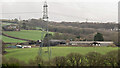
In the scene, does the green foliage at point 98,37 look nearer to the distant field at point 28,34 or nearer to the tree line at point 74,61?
the tree line at point 74,61

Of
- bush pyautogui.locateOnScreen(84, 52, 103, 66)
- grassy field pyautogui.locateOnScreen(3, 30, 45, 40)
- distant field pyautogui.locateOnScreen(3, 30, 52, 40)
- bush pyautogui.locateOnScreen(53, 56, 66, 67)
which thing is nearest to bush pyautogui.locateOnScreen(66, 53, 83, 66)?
bush pyautogui.locateOnScreen(53, 56, 66, 67)

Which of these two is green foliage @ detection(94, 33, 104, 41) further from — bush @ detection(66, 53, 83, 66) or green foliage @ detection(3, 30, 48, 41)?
Result: green foliage @ detection(3, 30, 48, 41)

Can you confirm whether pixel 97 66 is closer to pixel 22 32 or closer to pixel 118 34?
pixel 118 34

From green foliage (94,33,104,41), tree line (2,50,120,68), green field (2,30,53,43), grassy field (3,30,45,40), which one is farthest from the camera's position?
grassy field (3,30,45,40)

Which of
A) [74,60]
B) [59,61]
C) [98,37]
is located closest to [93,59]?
[74,60]

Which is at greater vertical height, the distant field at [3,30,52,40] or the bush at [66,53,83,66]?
the distant field at [3,30,52,40]

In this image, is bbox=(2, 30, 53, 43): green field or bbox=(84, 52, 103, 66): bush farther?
bbox=(2, 30, 53, 43): green field

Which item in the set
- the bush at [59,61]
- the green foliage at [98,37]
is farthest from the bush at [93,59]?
the green foliage at [98,37]

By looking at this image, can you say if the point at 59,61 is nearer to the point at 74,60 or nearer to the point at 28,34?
the point at 74,60

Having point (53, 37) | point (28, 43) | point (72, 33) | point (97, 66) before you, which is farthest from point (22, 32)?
point (97, 66)

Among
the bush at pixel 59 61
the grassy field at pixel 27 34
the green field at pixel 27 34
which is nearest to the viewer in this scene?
the bush at pixel 59 61

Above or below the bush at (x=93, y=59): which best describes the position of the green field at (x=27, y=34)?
above
